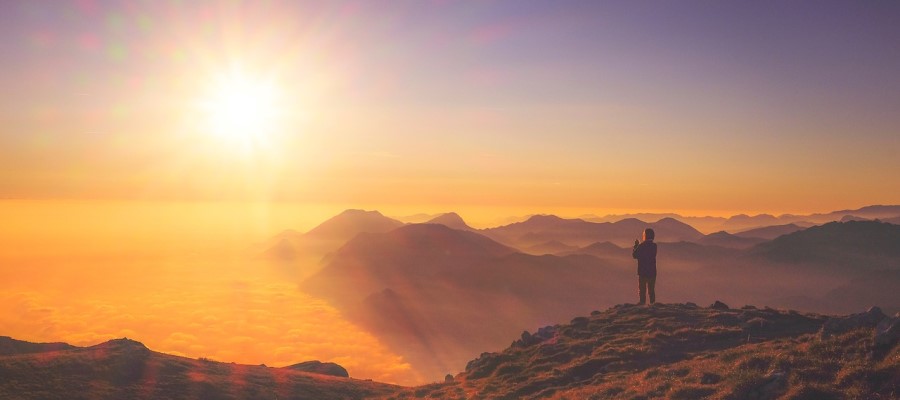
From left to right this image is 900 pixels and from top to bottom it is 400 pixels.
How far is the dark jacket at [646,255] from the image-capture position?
117 feet

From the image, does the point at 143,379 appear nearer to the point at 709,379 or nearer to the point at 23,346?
the point at 23,346

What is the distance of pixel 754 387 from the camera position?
16438 mm

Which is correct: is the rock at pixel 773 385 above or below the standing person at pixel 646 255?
below

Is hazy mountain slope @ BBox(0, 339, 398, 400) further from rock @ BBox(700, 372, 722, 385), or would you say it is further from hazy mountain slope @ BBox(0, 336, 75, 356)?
rock @ BBox(700, 372, 722, 385)

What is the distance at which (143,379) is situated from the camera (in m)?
35.5

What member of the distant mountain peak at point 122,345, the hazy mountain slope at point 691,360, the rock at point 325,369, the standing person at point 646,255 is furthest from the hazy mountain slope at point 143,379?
the standing person at point 646,255

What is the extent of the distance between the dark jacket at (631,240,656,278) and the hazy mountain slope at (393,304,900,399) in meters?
3.33

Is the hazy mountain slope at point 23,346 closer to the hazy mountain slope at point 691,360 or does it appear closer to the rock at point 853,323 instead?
the hazy mountain slope at point 691,360

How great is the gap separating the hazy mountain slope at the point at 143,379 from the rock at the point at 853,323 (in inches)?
1194

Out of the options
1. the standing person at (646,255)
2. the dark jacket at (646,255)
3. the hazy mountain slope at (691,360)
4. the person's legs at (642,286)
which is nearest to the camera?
the hazy mountain slope at (691,360)

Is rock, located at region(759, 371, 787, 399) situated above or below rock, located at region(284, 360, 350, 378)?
above

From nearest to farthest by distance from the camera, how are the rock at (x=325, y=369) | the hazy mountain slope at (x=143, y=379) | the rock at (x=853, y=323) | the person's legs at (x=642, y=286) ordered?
1. the rock at (x=853, y=323)
2. the hazy mountain slope at (x=143, y=379)
3. the person's legs at (x=642, y=286)
4. the rock at (x=325, y=369)

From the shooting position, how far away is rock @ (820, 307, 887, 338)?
65.8 feet

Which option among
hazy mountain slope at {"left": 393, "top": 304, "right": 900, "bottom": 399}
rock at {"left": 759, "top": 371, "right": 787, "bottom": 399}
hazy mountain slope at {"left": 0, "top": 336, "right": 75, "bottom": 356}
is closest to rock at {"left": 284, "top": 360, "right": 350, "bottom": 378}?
hazy mountain slope at {"left": 393, "top": 304, "right": 900, "bottom": 399}
